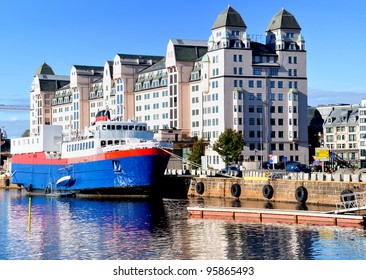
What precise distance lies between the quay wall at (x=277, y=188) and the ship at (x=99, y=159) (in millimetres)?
6540

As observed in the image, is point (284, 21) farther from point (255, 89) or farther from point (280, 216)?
point (280, 216)

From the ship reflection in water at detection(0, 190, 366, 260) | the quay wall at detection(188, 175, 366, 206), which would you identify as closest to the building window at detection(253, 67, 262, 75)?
the quay wall at detection(188, 175, 366, 206)

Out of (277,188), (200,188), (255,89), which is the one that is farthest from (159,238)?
(255,89)

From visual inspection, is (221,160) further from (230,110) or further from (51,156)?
(51,156)

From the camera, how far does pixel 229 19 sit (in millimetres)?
155625

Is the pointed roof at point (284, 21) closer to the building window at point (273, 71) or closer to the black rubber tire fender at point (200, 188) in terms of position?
the building window at point (273, 71)

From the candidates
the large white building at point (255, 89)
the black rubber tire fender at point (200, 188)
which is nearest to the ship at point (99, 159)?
the black rubber tire fender at point (200, 188)

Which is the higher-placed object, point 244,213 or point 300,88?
point 300,88

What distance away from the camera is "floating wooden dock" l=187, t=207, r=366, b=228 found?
63438mm

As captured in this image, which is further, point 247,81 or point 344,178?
point 247,81
